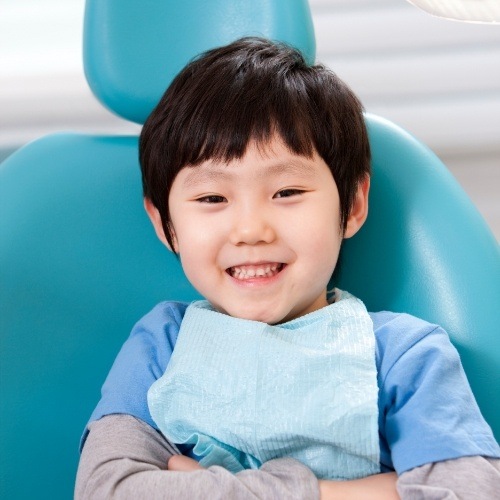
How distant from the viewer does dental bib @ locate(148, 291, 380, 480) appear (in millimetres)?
1040

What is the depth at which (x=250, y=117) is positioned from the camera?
1141mm

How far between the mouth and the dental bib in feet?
0.17

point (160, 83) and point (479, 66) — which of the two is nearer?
point (160, 83)

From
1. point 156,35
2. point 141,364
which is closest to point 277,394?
point 141,364

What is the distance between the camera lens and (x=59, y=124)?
6.24ft

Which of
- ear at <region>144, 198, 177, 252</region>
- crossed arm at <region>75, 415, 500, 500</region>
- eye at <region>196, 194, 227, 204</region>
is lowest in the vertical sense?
crossed arm at <region>75, 415, 500, 500</region>

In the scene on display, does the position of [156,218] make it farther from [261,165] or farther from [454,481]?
[454,481]

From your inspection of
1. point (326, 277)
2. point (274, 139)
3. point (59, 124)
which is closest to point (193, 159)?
point (274, 139)

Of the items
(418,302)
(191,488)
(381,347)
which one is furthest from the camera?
(418,302)

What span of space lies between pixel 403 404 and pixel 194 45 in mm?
561

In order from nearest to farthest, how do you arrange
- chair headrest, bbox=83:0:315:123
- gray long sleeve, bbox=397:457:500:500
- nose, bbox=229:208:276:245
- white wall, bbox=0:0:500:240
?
gray long sleeve, bbox=397:457:500:500, nose, bbox=229:208:276:245, chair headrest, bbox=83:0:315:123, white wall, bbox=0:0:500:240

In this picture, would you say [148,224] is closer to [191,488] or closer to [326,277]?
[326,277]

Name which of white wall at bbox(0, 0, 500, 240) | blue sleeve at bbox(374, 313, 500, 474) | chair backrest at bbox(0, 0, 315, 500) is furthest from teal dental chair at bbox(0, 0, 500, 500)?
white wall at bbox(0, 0, 500, 240)

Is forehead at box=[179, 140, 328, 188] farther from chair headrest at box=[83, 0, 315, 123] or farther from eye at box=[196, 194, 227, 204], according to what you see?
chair headrest at box=[83, 0, 315, 123]
